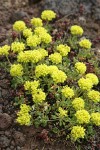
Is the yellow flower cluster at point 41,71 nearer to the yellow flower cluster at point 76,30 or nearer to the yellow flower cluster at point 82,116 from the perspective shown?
the yellow flower cluster at point 82,116

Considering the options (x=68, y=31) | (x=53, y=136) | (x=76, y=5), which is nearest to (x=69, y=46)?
(x=68, y=31)

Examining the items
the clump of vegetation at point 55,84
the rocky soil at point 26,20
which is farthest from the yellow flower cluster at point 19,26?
the rocky soil at point 26,20

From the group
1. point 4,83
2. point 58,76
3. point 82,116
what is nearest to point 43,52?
point 58,76

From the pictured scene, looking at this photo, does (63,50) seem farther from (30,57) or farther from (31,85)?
(31,85)

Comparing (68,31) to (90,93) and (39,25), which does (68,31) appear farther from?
(90,93)

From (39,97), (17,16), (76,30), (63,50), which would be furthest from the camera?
(17,16)

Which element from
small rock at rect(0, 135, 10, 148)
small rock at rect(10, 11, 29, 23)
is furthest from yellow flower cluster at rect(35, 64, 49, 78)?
small rock at rect(10, 11, 29, 23)
